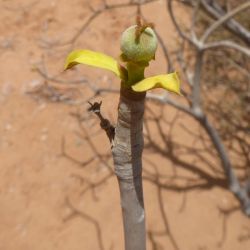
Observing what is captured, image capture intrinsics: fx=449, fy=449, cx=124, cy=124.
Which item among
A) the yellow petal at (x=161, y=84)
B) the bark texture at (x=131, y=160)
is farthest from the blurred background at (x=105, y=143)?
the yellow petal at (x=161, y=84)

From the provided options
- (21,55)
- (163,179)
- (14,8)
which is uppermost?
(14,8)

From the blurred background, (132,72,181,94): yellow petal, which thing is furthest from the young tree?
the blurred background

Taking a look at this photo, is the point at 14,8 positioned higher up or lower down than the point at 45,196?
higher up

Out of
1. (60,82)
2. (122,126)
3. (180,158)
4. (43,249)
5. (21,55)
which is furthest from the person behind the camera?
(21,55)

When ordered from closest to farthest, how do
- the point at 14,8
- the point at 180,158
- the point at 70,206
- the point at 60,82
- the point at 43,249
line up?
the point at 43,249 < the point at 70,206 < the point at 180,158 < the point at 60,82 < the point at 14,8

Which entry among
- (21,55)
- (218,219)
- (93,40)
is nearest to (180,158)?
(218,219)

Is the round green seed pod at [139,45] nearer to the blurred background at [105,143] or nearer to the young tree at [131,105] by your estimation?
the young tree at [131,105]

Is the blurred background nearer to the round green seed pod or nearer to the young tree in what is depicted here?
the young tree

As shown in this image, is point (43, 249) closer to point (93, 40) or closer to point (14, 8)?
point (93, 40)

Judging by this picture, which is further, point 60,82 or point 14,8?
point 14,8
